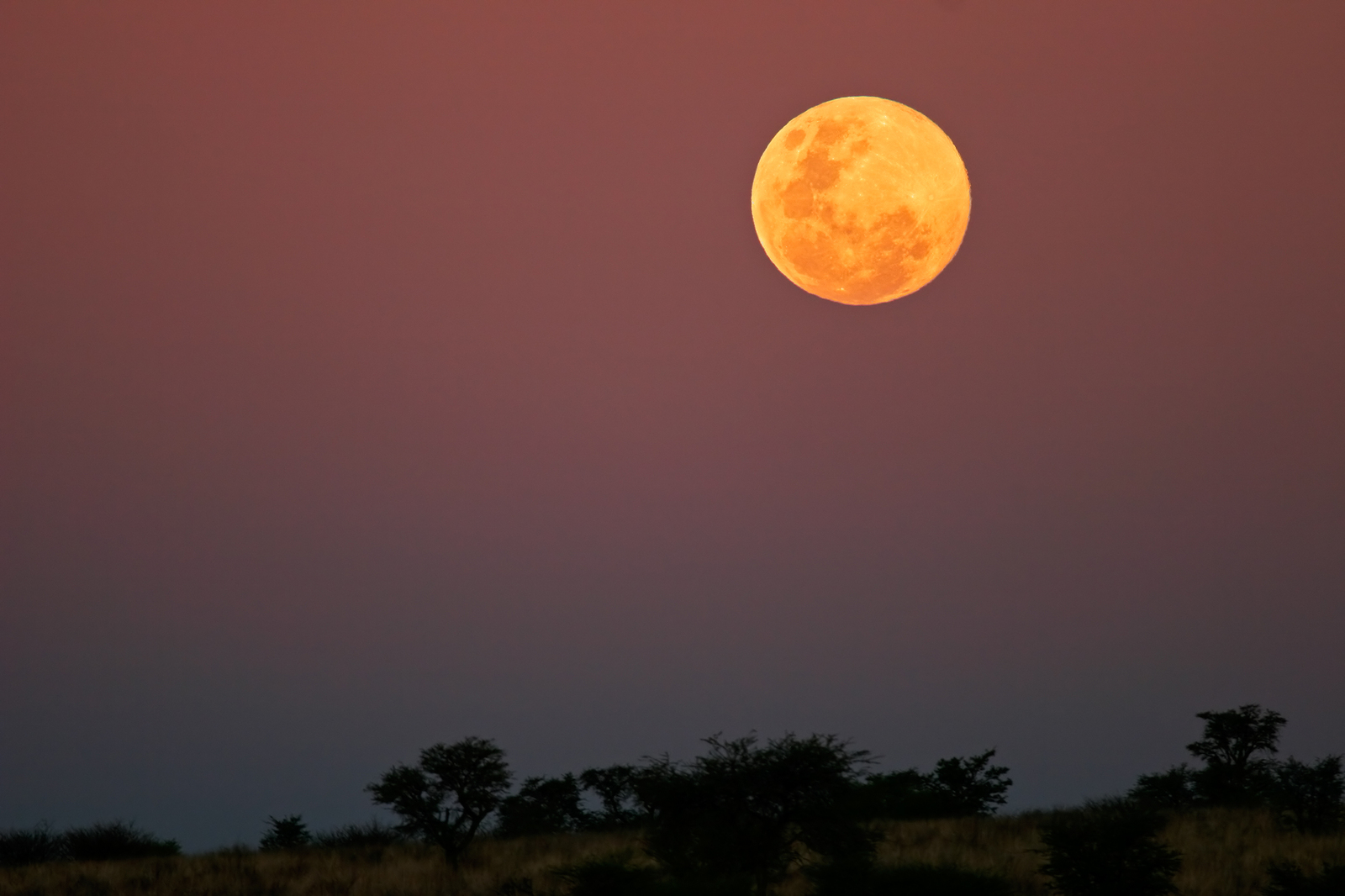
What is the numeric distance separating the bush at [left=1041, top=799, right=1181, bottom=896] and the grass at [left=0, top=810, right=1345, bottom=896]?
4.95 feet

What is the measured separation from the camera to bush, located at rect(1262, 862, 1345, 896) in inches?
752

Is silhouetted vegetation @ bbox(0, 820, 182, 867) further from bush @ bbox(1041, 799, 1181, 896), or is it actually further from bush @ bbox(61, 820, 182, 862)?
bush @ bbox(1041, 799, 1181, 896)

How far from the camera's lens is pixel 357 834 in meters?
38.4

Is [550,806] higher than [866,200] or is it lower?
lower

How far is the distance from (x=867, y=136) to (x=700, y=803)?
15.7 meters

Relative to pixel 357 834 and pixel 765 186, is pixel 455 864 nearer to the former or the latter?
pixel 357 834

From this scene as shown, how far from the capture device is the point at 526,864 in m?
29.6

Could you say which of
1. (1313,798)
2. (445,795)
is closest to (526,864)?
(445,795)

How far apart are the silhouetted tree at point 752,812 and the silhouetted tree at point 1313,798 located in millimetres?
16474

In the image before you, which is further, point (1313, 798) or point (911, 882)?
point (1313, 798)

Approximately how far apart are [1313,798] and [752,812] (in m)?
19.2

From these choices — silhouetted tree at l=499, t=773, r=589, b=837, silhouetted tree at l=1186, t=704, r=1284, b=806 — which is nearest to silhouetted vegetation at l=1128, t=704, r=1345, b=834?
silhouetted tree at l=1186, t=704, r=1284, b=806

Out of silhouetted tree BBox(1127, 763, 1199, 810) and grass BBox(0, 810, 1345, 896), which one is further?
silhouetted tree BBox(1127, 763, 1199, 810)

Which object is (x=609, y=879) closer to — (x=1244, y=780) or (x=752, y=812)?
(x=752, y=812)
